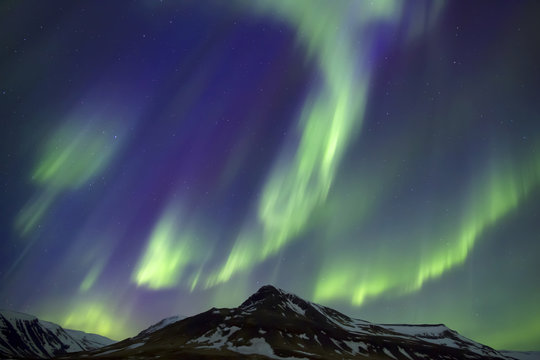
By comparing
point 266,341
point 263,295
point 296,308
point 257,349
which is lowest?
point 257,349

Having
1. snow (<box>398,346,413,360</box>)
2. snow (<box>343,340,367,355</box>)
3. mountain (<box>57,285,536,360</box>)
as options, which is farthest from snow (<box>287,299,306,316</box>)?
snow (<box>398,346,413,360</box>)

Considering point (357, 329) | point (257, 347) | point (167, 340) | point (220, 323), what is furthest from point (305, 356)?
point (357, 329)

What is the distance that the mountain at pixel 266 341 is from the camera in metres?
115

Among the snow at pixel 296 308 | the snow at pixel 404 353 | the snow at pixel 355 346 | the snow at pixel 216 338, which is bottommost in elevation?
the snow at pixel 216 338

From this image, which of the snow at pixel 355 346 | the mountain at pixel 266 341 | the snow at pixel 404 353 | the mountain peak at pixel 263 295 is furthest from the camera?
the mountain peak at pixel 263 295

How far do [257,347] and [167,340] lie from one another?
3922cm

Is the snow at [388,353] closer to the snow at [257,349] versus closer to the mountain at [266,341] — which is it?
the mountain at [266,341]

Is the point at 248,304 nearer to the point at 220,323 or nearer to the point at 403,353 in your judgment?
the point at 220,323

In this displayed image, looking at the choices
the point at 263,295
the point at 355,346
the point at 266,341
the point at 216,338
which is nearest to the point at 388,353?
the point at 355,346

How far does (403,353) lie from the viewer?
142750 millimetres

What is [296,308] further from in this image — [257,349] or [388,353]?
[257,349]

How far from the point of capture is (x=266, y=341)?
126m

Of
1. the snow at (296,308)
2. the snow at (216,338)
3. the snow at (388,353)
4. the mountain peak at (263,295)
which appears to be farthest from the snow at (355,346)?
the mountain peak at (263,295)

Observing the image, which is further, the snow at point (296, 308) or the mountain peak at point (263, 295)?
the mountain peak at point (263, 295)
